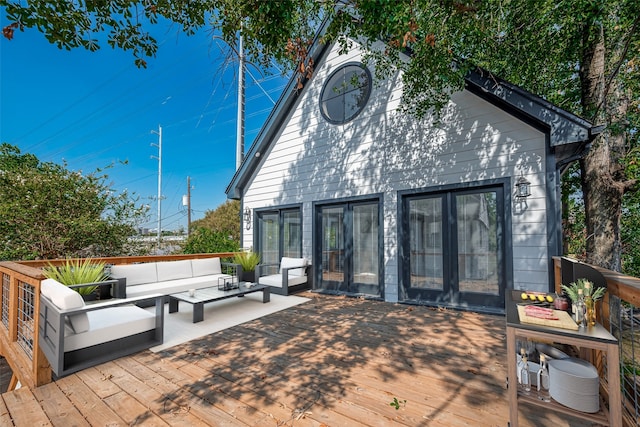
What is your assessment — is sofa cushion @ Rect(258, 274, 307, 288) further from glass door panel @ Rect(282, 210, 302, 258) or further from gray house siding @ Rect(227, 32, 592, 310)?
glass door panel @ Rect(282, 210, 302, 258)

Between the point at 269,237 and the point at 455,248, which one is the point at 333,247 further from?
the point at 455,248

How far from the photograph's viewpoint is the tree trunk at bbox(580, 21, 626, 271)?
16.8 feet

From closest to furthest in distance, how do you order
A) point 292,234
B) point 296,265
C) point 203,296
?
point 203,296
point 296,265
point 292,234

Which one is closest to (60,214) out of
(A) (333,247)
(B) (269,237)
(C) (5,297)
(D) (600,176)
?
(C) (5,297)

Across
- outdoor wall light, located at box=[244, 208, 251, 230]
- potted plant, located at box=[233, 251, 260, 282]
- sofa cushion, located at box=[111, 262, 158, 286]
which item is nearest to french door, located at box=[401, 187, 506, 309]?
potted plant, located at box=[233, 251, 260, 282]

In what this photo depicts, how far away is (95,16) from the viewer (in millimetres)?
3695

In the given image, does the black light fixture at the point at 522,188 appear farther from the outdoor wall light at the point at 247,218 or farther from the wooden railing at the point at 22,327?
the outdoor wall light at the point at 247,218

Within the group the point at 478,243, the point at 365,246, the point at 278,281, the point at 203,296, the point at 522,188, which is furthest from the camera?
the point at 278,281

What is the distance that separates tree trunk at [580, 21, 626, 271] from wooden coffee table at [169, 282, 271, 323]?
6.43 metres

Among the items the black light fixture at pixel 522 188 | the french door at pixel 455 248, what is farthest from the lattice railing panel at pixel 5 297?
the black light fixture at pixel 522 188

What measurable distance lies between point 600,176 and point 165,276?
8704 millimetres

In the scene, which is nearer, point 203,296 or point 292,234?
point 203,296

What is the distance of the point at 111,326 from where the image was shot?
3.14 m

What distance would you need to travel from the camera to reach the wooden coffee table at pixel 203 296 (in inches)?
172
